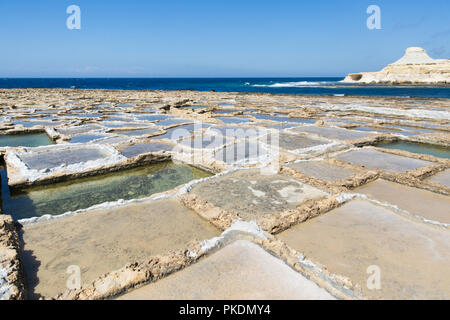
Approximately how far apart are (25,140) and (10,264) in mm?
8535

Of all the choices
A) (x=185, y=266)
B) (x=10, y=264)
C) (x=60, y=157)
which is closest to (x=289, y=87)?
(x=60, y=157)

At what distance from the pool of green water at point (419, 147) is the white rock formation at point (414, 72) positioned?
6327 centimetres

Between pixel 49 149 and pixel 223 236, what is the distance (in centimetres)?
635

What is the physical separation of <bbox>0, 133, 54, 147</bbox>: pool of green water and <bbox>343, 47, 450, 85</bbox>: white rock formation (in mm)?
71515

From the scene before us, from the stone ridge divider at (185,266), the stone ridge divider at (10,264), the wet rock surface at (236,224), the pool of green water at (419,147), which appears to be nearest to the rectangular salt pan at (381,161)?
the wet rock surface at (236,224)

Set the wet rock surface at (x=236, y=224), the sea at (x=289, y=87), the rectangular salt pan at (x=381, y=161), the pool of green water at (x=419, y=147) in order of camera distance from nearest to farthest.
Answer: the wet rock surface at (x=236, y=224) → the rectangular salt pan at (x=381, y=161) → the pool of green water at (x=419, y=147) → the sea at (x=289, y=87)

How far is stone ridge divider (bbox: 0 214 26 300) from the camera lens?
2244 millimetres

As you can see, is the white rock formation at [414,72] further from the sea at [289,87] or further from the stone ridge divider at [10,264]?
the stone ridge divider at [10,264]

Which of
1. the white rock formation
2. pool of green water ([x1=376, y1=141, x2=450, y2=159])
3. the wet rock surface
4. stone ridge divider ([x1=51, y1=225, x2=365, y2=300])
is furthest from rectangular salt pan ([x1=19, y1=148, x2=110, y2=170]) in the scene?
the white rock formation

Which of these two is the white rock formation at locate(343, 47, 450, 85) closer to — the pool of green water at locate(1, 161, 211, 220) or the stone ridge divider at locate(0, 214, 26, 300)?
the pool of green water at locate(1, 161, 211, 220)

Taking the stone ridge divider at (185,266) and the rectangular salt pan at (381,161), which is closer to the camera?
the stone ridge divider at (185,266)

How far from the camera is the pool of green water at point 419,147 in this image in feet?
26.8

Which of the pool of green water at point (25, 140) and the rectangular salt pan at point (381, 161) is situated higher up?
the pool of green water at point (25, 140)
